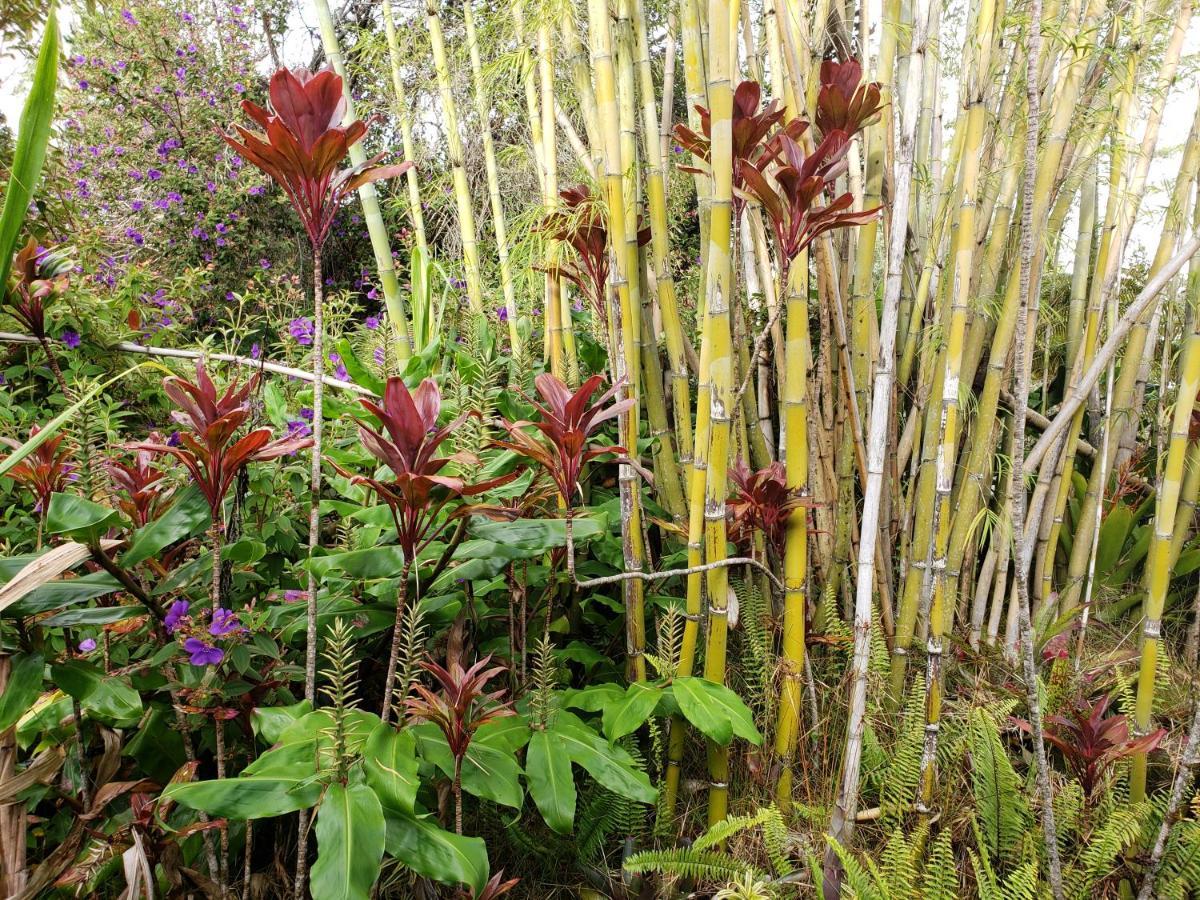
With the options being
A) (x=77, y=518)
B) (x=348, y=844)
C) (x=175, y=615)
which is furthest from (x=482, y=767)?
(x=77, y=518)

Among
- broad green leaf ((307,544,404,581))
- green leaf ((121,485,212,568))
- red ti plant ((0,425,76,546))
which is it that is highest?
red ti plant ((0,425,76,546))

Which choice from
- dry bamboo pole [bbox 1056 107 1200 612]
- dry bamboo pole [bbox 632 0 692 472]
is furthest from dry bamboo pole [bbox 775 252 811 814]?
dry bamboo pole [bbox 1056 107 1200 612]

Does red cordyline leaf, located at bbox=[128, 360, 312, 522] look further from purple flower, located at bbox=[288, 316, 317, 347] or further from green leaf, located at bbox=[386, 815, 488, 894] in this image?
purple flower, located at bbox=[288, 316, 317, 347]

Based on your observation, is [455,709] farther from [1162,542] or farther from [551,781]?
[1162,542]

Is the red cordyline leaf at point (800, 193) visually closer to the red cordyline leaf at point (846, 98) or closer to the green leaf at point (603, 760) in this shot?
the red cordyline leaf at point (846, 98)

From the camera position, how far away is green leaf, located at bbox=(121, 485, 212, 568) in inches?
36.6

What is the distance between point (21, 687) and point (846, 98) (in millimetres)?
1320

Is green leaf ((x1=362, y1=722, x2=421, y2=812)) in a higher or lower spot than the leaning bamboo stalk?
lower

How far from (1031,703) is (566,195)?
3.64ft

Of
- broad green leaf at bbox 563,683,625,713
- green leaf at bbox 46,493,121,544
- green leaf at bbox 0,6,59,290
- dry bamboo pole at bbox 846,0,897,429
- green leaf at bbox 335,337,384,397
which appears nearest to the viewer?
green leaf at bbox 0,6,59,290

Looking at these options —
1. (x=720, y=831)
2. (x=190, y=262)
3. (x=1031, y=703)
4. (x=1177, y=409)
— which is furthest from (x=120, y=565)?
(x=190, y=262)

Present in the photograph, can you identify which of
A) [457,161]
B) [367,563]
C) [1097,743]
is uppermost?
[457,161]

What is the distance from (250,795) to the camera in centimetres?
83

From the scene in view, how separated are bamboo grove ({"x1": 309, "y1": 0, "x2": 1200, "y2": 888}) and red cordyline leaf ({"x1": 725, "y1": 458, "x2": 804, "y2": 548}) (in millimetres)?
15
